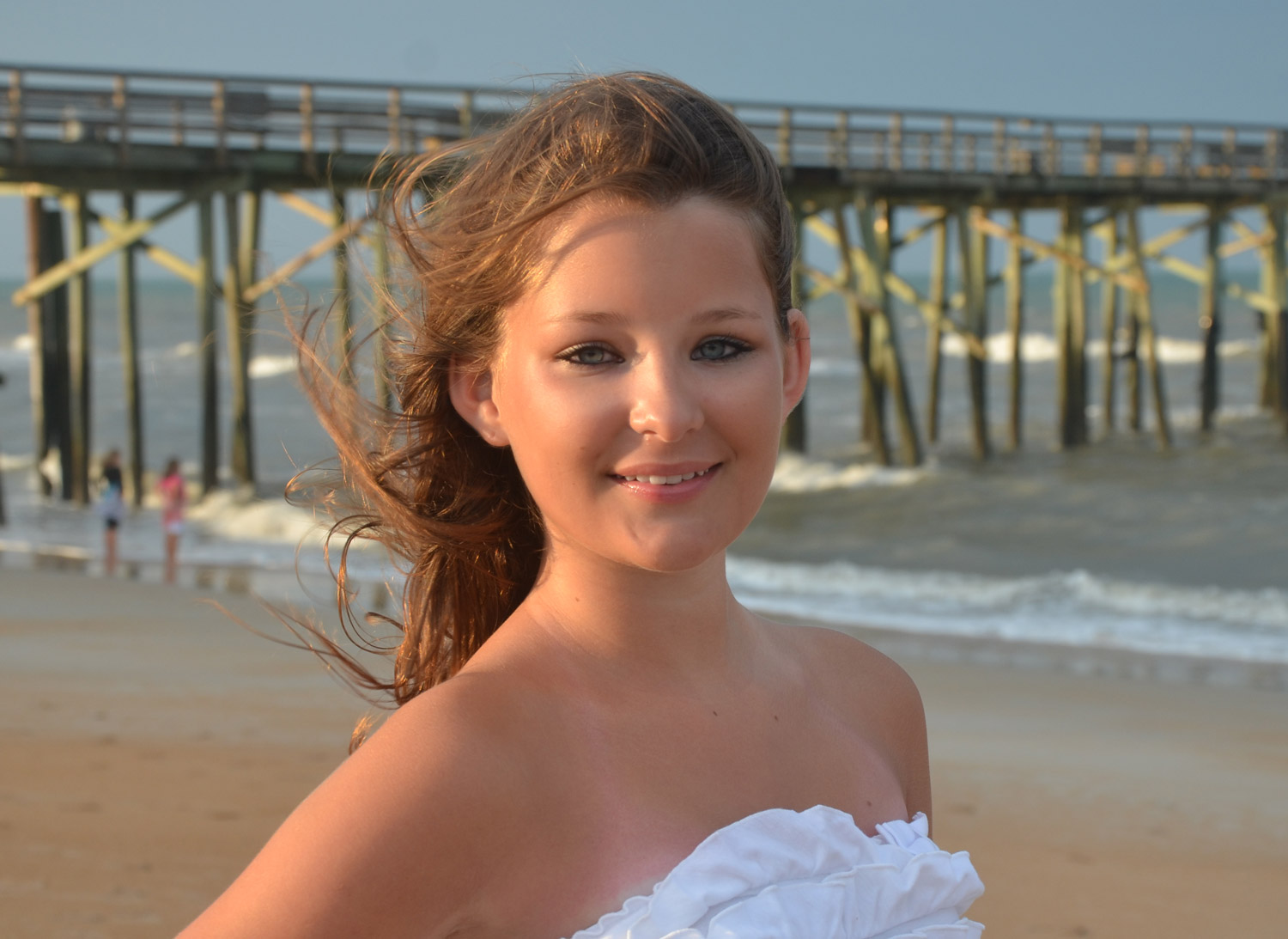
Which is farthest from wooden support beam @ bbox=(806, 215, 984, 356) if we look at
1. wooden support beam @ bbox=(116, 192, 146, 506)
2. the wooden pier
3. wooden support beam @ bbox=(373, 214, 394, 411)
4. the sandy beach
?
wooden support beam @ bbox=(373, 214, 394, 411)

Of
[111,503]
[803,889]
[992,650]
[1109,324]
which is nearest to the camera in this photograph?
[803,889]

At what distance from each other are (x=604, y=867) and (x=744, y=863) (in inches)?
4.7

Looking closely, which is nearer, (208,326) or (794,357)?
(794,357)

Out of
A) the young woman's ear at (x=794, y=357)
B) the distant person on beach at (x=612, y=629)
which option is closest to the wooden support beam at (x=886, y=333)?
the young woman's ear at (x=794, y=357)

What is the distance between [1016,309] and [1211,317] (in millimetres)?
3891

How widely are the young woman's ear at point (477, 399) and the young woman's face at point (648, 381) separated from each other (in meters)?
0.10

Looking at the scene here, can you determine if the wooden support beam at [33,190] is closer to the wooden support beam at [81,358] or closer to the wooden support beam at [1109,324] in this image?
the wooden support beam at [81,358]

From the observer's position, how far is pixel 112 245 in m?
13.5

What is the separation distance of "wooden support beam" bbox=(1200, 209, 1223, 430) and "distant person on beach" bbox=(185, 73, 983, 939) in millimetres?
20247

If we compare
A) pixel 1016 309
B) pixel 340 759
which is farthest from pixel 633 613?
pixel 1016 309

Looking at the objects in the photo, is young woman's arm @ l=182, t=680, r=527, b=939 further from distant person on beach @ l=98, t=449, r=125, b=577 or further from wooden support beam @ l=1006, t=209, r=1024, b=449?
wooden support beam @ l=1006, t=209, r=1024, b=449

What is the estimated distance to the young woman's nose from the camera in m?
1.24

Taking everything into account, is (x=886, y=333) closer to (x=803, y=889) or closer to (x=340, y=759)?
(x=340, y=759)

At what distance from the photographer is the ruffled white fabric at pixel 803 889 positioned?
3.78ft
